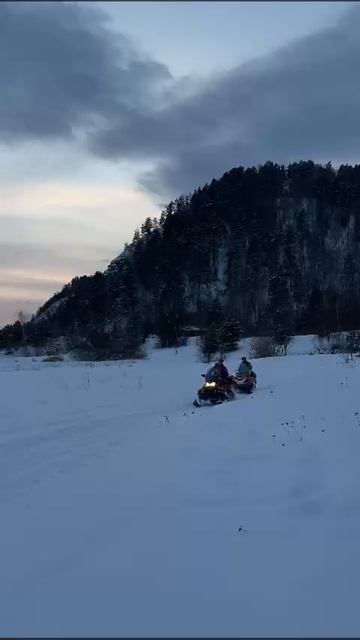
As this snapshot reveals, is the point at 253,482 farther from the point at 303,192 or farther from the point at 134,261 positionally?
the point at 303,192

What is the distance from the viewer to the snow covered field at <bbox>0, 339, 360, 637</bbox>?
5.14 m

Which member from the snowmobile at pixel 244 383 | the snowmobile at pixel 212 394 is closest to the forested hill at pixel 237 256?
the snowmobile at pixel 244 383

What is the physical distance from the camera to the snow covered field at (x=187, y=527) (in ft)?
16.9

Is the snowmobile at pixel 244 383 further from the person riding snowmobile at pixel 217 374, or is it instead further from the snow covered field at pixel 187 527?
the snow covered field at pixel 187 527

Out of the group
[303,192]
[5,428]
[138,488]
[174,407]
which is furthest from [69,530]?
[303,192]

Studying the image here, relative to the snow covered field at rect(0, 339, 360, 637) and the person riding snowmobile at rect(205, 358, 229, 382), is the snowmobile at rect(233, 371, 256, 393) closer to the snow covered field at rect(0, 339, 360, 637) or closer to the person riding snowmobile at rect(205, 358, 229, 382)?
the person riding snowmobile at rect(205, 358, 229, 382)

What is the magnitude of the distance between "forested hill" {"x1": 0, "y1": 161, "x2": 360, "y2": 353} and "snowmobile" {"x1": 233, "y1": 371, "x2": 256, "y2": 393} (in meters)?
70.5

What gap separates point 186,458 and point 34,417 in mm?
7714

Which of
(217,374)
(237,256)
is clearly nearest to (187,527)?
(217,374)

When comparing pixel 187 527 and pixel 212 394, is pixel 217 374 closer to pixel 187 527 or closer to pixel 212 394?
pixel 212 394

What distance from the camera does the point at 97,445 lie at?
41.0 feet

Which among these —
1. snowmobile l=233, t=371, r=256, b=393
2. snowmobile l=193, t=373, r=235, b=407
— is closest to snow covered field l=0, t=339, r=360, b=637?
snowmobile l=193, t=373, r=235, b=407

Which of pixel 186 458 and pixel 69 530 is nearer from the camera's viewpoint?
pixel 69 530

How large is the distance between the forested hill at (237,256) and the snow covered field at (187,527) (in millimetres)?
80522
